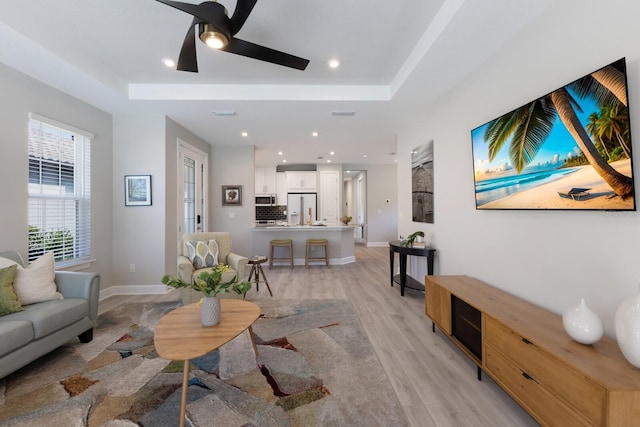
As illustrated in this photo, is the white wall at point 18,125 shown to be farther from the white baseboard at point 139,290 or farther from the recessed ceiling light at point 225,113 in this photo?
the recessed ceiling light at point 225,113

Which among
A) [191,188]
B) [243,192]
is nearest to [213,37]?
[191,188]

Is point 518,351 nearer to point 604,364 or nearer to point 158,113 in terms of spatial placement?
point 604,364

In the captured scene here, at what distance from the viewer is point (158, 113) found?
3904 mm

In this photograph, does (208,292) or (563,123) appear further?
(208,292)

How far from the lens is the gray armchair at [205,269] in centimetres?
311

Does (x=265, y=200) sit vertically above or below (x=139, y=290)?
above

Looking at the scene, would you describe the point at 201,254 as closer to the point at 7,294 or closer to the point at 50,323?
the point at 50,323

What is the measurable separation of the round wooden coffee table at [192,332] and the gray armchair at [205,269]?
95cm

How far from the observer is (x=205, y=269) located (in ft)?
11.1

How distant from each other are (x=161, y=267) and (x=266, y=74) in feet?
10.4

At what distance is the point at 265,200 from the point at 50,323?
20.4 feet

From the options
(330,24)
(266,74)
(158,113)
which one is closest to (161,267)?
(158,113)

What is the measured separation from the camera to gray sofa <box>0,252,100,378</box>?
1.79m

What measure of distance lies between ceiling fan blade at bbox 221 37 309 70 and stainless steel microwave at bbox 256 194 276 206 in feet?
19.8
